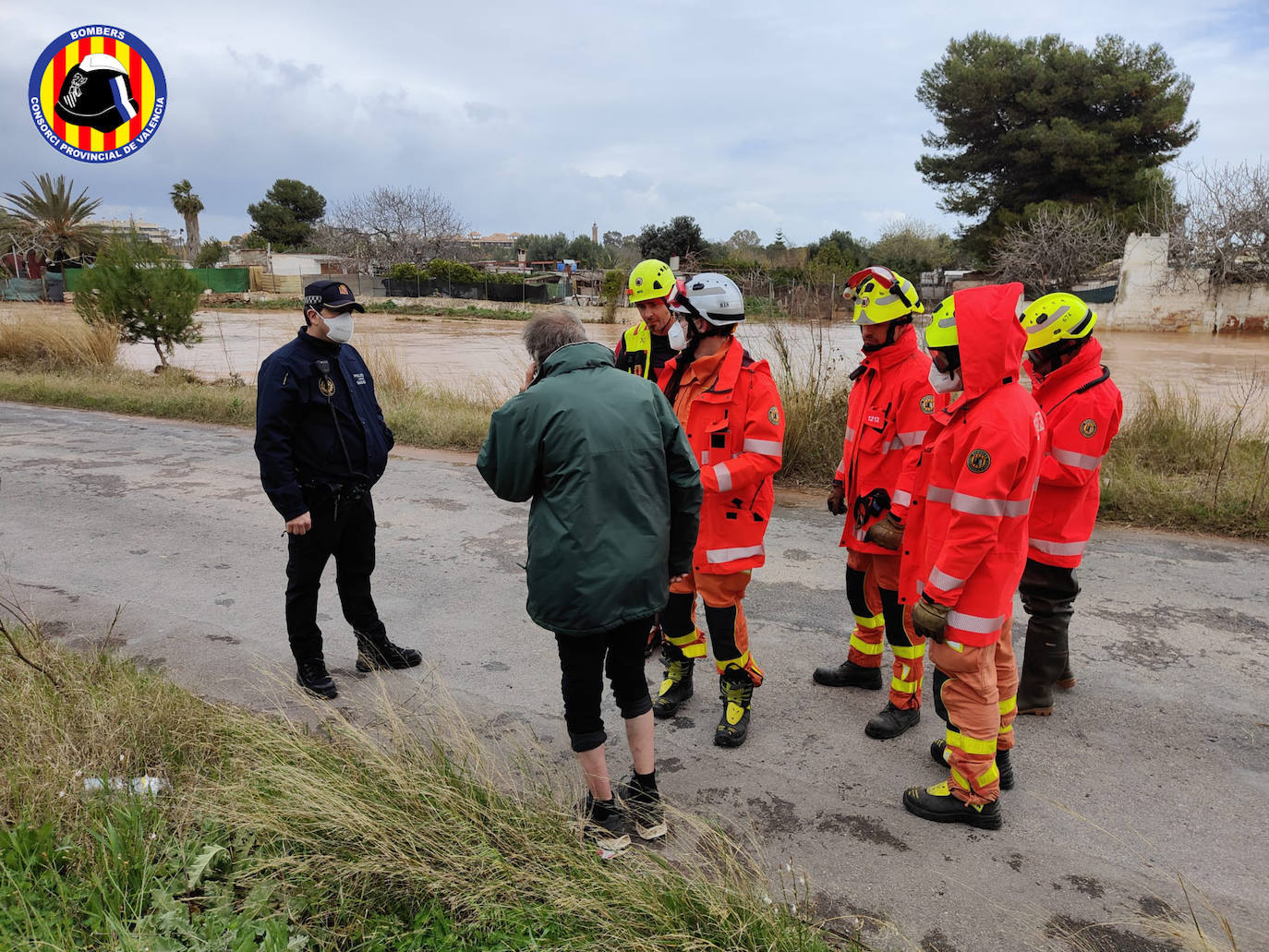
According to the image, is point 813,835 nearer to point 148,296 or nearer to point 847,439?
point 847,439

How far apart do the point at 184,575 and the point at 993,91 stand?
38.2 meters

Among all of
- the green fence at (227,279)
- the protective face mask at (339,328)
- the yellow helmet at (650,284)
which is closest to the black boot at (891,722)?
the yellow helmet at (650,284)

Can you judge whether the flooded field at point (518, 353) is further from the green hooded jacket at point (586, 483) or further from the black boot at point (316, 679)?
the green hooded jacket at point (586, 483)

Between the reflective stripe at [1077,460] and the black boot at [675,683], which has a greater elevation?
the reflective stripe at [1077,460]

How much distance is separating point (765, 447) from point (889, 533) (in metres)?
0.64

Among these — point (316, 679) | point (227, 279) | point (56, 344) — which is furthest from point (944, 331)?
point (227, 279)

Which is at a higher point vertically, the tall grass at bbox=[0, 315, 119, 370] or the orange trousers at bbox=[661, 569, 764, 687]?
the tall grass at bbox=[0, 315, 119, 370]

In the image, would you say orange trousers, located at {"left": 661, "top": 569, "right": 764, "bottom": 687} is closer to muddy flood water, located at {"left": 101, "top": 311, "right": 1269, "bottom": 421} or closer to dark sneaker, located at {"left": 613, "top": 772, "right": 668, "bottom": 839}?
dark sneaker, located at {"left": 613, "top": 772, "right": 668, "bottom": 839}

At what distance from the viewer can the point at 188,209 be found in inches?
2554

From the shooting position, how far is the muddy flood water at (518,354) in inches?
442

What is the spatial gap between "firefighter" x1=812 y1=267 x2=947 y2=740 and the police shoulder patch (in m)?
0.71

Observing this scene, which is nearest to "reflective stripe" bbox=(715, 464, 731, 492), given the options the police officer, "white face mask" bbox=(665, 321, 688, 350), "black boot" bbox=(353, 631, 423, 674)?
"white face mask" bbox=(665, 321, 688, 350)

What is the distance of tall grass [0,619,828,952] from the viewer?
2316 millimetres

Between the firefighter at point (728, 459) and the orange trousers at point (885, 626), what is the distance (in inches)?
25.4
